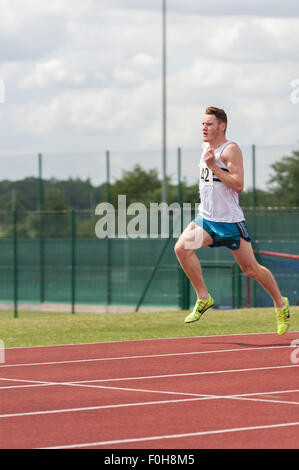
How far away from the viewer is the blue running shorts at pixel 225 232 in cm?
1091

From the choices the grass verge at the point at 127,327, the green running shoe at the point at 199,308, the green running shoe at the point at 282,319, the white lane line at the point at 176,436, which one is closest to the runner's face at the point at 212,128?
the green running shoe at the point at 199,308

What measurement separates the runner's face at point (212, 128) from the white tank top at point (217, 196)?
0.13m

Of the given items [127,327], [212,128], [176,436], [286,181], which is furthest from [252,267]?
[286,181]

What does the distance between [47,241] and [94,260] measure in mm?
1359

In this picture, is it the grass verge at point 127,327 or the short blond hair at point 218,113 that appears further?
the grass verge at point 127,327

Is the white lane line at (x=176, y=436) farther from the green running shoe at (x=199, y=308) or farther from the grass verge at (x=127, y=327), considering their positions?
the grass verge at (x=127, y=327)

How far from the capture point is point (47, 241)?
87.9 ft

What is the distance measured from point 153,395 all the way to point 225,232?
3.29 metres

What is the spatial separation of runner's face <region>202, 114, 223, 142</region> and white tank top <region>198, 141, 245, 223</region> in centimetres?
13

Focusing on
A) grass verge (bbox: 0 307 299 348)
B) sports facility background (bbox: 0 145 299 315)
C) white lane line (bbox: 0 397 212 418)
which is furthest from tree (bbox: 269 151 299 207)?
white lane line (bbox: 0 397 212 418)

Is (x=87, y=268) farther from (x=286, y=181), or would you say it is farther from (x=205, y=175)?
(x=205, y=175)

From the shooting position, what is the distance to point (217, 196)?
10.9 m

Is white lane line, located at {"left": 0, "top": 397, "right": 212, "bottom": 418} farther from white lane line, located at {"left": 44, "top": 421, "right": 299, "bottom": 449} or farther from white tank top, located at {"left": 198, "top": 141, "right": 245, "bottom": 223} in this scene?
white tank top, located at {"left": 198, "top": 141, "right": 245, "bottom": 223}

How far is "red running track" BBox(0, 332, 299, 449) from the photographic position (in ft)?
20.9
